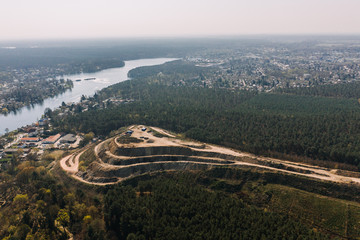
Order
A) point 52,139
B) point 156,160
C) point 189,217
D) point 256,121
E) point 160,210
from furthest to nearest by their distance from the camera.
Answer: point 52,139 < point 256,121 < point 156,160 < point 160,210 < point 189,217

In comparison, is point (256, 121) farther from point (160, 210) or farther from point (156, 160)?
point (160, 210)

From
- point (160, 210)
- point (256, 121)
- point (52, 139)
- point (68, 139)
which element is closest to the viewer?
point (160, 210)

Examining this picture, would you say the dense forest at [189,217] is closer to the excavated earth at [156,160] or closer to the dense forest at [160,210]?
the dense forest at [160,210]

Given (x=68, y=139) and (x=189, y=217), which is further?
(x=68, y=139)

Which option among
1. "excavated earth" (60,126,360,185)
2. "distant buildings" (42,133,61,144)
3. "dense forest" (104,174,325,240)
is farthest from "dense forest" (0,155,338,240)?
"distant buildings" (42,133,61,144)

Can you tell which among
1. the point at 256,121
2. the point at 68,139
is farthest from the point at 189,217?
the point at 68,139

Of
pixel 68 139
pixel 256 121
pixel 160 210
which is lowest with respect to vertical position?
pixel 68 139

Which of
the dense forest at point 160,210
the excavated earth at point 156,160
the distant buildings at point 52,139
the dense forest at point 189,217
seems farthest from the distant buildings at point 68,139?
the dense forest at point 189,217
